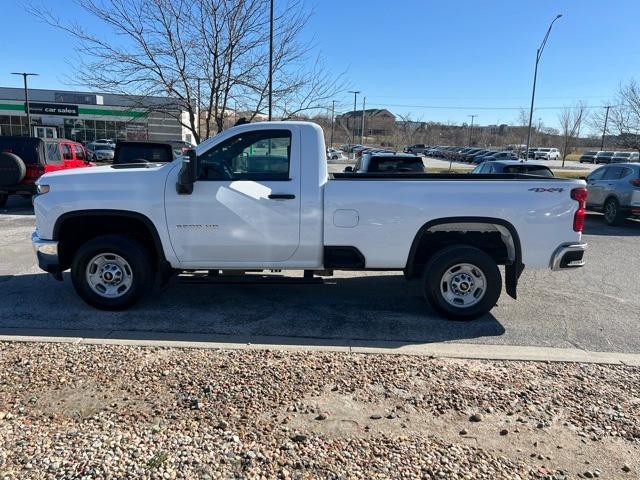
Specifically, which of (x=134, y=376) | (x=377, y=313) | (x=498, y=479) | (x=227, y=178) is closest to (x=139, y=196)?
(x=227, y=178)

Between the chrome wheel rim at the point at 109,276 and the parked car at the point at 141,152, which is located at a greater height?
the parked car at the point at 141,152

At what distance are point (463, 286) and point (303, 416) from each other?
8.85 feet

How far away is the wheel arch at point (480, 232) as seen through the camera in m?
5.13

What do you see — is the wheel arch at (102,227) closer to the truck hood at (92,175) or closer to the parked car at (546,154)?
the truck hood at (92,175)

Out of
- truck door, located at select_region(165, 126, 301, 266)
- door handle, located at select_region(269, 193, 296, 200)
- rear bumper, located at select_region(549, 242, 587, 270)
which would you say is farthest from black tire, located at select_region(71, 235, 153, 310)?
rear bumper, located at select_region(549, 242, 587, 270)

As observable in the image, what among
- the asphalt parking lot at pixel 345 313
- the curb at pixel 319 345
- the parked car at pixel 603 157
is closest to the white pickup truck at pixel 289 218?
the asphalt parking lot at pixel 345 313

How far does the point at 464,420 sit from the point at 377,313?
2348 mm

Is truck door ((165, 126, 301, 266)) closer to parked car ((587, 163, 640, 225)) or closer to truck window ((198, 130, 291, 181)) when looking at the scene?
truck window ((198, 130, 291, 181))

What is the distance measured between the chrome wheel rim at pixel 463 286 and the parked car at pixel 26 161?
11.0 metres

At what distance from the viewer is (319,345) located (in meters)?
4.63

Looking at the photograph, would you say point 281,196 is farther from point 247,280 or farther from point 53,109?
point 53,109

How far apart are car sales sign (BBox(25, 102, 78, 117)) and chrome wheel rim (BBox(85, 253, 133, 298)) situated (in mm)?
52000

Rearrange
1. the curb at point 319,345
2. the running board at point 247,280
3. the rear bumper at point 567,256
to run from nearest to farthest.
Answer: the curb at point 319,345 < the rear bumper at point 567,256 < the running board at point 247,280

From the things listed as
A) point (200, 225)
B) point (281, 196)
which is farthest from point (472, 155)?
point (200, 225)
